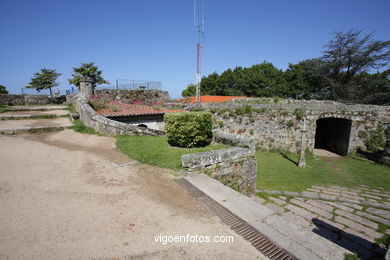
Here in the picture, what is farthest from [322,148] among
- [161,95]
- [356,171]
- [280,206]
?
[161,95]

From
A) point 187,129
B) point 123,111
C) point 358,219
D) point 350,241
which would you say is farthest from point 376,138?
point 123,111

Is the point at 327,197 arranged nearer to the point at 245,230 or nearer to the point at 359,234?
the point at 359,234

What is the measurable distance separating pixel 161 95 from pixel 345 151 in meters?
15.4

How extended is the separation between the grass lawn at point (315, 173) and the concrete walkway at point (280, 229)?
3976 mm

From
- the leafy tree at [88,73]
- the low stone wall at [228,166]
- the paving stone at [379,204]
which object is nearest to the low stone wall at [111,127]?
the low stone wall at [228,166]

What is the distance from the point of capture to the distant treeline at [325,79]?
2661cm

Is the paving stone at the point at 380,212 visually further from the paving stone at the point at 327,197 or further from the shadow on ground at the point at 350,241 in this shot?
the shadow on ground at the point at 350,241

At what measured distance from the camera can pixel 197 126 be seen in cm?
770

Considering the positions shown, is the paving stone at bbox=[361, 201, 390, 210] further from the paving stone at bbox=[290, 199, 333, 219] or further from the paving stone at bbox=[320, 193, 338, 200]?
the paving stone at bbox=[290, 199, 333, 219]

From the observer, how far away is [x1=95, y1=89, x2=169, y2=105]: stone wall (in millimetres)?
17156

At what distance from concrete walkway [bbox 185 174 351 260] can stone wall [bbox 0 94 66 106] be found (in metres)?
24.5

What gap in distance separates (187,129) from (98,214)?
4.86m

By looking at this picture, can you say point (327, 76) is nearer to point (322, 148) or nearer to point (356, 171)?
point (322, 148)

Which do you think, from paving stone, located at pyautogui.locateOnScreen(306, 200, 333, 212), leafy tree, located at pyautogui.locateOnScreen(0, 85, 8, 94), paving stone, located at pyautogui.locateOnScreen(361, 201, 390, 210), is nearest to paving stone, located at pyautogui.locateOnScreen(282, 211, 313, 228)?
paving stone, located at pyautogui.locateOnScreen(306, 200, 333, 212)
